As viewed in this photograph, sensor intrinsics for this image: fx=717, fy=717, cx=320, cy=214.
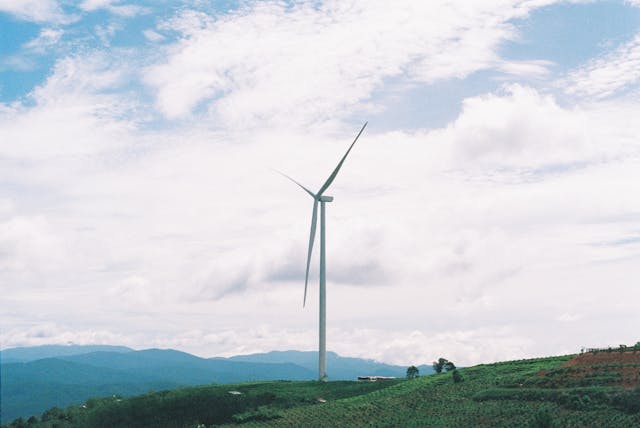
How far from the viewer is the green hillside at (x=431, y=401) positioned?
78.4m

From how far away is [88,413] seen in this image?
401 ft

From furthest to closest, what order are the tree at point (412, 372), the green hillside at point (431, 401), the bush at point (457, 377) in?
1. the tree at point (412, 372)
2. the bush at point (457, 377)
3. the green hillside at point (431, 401)

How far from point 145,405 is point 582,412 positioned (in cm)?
6815

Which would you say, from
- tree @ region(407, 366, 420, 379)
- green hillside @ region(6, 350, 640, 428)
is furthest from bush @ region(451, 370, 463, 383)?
tree @ region(407, 366, 420, 379)

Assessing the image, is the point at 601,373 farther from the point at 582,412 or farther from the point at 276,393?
the point at 276,393

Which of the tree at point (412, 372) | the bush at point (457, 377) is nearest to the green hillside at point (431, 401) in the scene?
the bush at point (457, 377)

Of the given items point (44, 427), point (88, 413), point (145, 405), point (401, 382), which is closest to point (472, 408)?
point (401, 382)

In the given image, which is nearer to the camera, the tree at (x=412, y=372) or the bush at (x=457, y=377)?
the bush at (x=457, y=377)

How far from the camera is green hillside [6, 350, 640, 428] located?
78.4m

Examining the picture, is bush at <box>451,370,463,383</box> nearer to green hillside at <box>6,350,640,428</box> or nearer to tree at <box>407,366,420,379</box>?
green hillside at <box>6,350,640,428</box>

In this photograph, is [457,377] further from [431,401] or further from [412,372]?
[412,372]

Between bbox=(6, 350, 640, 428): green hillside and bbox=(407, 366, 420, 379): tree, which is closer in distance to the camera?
bbox=(6, 350, 640, 428): green hillside

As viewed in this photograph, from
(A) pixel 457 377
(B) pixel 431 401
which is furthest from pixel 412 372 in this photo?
(B) pixel 431 401

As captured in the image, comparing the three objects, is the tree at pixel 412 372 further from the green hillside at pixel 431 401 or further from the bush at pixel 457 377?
the bush at pixel 457 377
